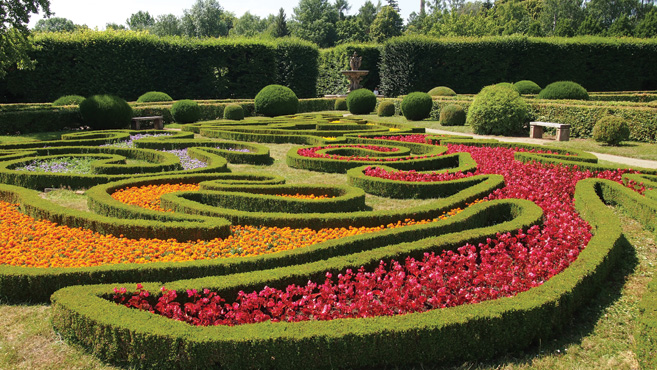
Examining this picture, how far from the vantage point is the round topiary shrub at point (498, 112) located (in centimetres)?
1672

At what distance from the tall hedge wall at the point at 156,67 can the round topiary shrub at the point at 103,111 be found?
792 cm

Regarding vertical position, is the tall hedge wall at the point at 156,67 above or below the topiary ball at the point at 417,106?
above

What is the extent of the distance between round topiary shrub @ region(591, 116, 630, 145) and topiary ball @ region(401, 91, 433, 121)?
28.2 feet

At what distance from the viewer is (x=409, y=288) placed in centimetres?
410

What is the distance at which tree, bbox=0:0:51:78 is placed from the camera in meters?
16.9

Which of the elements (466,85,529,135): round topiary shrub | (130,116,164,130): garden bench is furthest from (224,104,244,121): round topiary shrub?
(466,85,529,135): round topiary shrub

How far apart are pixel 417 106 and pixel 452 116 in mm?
2329

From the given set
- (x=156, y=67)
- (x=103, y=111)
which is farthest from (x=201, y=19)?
(x=103, y=111)

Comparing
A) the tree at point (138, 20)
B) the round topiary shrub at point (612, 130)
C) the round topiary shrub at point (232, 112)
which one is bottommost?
the round topiary shrub at point (612, 130)

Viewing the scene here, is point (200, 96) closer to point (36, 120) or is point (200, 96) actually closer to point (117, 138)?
point (36, 120)

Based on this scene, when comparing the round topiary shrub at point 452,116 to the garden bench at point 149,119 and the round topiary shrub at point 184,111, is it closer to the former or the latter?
the round topiary shrub at point 184,111

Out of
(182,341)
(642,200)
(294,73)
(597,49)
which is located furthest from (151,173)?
(597,49)

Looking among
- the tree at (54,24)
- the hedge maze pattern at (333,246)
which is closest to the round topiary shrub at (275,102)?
the hedge maze pattern at (333,246)

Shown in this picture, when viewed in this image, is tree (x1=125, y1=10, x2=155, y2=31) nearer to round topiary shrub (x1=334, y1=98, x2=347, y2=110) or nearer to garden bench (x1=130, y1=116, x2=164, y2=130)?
round topiary shrub (x1=334, y1=98, x2=347, y2=110)
